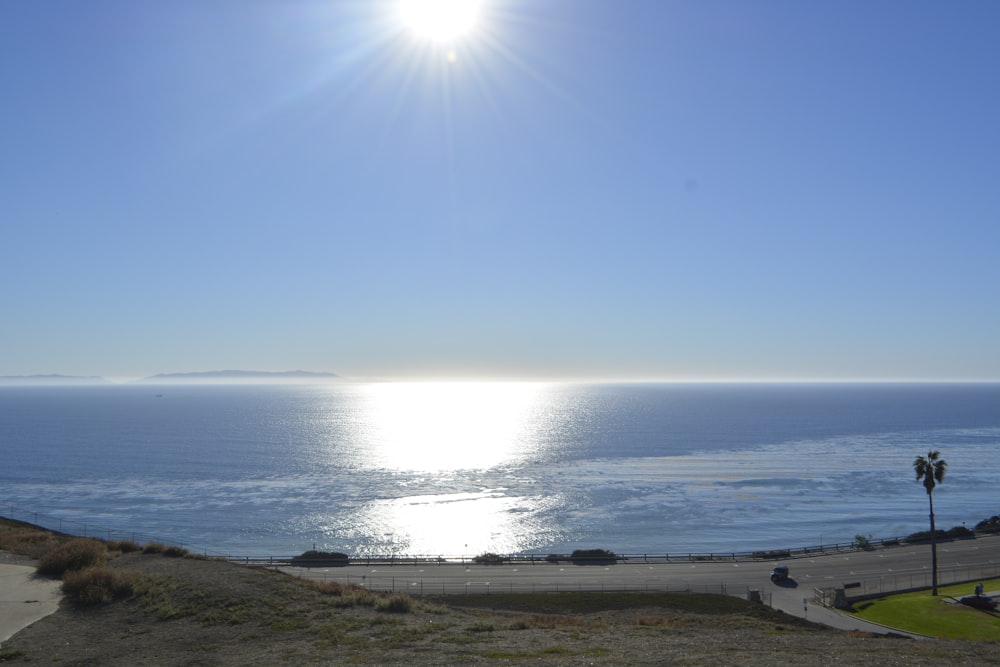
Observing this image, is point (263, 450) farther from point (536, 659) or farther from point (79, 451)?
point (536, 659)

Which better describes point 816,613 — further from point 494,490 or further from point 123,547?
point 494,490

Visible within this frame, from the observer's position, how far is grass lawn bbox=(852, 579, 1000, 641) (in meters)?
35.3

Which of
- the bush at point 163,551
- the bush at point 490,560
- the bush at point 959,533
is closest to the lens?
the bush at point 163,551

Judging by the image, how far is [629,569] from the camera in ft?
176

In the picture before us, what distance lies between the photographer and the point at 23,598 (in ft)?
91.6

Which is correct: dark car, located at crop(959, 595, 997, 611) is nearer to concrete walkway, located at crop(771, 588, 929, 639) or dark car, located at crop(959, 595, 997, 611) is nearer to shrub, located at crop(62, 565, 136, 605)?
concrete walkway, located at crop(771, 588, 929, 639)

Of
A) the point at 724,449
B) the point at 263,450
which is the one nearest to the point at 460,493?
the point at 263,450

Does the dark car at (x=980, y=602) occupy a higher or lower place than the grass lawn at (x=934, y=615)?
higher

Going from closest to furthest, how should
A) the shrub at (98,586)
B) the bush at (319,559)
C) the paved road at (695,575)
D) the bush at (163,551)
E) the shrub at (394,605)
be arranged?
1. the shrub at (98,586)
2. the shrub at (394,605)
3. the bush at (163,551)
4. the paved road at (695,575)
5. the bush at (319,559)

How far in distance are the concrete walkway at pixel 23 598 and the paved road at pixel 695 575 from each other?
2018 cm

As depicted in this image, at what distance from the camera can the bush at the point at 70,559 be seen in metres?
31.9

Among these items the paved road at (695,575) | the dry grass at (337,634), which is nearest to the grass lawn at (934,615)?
the paved road at (695,575)

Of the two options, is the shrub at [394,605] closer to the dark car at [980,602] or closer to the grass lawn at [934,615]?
the grass lawn at [934,615]

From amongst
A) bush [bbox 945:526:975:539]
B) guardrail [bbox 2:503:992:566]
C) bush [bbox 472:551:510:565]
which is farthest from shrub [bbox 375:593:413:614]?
bush [bbox 945:526:975:539]
